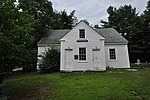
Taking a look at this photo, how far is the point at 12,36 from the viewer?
37.4ft

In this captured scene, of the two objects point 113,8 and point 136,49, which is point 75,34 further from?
point 113,8

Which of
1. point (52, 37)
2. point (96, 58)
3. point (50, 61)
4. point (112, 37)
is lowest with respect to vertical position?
point (50, 61)

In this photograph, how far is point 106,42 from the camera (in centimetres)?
2353

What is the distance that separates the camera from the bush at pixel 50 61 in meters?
21.1

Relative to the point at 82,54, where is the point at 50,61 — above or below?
below

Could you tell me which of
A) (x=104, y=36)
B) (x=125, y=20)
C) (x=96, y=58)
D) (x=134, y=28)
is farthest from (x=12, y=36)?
(x=125, y=20)

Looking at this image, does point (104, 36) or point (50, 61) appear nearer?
point (50, 61)

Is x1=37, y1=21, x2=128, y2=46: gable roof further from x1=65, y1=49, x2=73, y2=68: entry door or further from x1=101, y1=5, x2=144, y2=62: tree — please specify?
x1=101, y1=5, x2=144, y2=62: tree

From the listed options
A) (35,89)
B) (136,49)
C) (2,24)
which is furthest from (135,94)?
(136,49)

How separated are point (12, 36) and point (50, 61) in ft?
33.5

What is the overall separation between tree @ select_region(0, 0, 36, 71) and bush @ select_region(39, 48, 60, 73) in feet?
28.1

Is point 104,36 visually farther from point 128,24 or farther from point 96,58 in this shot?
point 128,24

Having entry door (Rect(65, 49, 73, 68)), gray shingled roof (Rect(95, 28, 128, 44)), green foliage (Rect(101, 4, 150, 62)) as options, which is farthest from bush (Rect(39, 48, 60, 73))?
green foliage (Rect(101, 4, 150, 62))

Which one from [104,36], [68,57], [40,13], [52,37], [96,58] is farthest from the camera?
[40,13]
